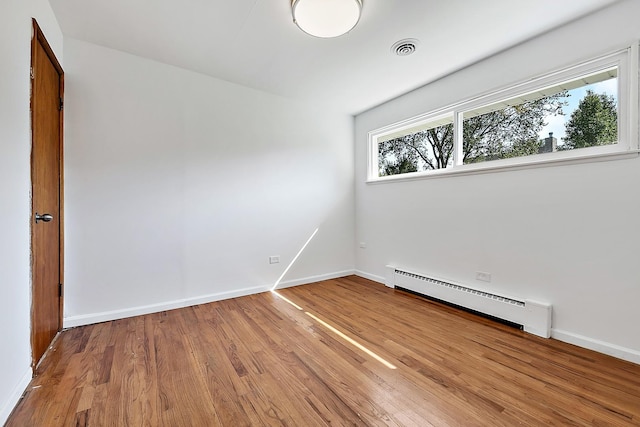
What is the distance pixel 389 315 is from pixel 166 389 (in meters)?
1.95

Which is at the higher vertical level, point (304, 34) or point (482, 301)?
point (304, 34)

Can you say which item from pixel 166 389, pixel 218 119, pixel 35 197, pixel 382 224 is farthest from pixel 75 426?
pixel 382 224

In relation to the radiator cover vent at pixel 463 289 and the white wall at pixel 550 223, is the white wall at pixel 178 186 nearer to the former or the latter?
the radiator cover vent at pixel 463 289

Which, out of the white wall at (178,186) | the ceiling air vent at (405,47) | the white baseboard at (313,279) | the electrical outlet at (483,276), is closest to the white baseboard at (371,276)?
the white baseboard at (313,279)

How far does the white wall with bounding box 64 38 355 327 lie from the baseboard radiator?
125 centimetres

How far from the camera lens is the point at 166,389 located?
1.62 metres

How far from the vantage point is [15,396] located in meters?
1.47

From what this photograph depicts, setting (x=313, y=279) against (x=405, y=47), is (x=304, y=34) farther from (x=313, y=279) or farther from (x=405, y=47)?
(x=313, y=279)

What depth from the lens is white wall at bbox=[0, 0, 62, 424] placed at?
4.56ft

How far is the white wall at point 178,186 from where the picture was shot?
250 centimetres

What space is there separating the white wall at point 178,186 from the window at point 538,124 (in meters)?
1.59

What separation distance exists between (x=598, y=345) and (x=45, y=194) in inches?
168

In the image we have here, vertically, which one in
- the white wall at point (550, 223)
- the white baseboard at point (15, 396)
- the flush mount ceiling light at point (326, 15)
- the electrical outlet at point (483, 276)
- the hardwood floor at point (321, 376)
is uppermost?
the flush mount ceiling light at point (326, 15)

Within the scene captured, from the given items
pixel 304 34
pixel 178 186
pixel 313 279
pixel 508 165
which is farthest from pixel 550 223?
pixel 178 186
